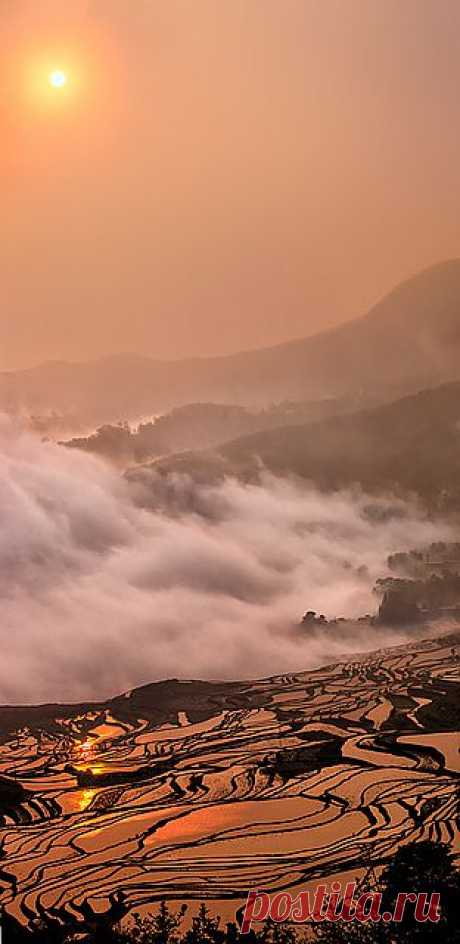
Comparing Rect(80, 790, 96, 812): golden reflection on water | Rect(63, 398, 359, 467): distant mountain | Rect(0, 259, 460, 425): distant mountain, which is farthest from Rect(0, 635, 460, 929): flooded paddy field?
Rect(0, 259, 460, 425): distant mountain

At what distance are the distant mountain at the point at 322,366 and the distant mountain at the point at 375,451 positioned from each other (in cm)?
13

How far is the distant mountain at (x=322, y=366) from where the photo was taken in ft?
12.1

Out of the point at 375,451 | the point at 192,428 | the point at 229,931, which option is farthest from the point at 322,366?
the point at 229,931

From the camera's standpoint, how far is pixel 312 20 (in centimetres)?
375

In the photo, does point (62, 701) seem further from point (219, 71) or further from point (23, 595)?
point (219, 71)

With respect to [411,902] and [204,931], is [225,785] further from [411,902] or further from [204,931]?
[411,902]

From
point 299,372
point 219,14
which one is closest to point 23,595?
point 299,372

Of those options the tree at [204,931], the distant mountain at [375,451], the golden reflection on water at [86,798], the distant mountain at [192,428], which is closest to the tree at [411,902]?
the tree at [204,931]

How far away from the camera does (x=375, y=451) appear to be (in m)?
3.79

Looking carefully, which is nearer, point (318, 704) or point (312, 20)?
point (318, 704)

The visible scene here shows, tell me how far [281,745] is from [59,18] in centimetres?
326

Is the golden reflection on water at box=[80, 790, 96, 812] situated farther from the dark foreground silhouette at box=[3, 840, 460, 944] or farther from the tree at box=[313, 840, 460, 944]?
the tree at box=[313, 840, 460, 944]

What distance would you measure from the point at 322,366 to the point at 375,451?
1.56ft

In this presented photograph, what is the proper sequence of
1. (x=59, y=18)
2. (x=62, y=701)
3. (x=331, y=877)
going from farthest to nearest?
(x=59, y=18) < (x=62, y=701) < (x=331, y=877)
